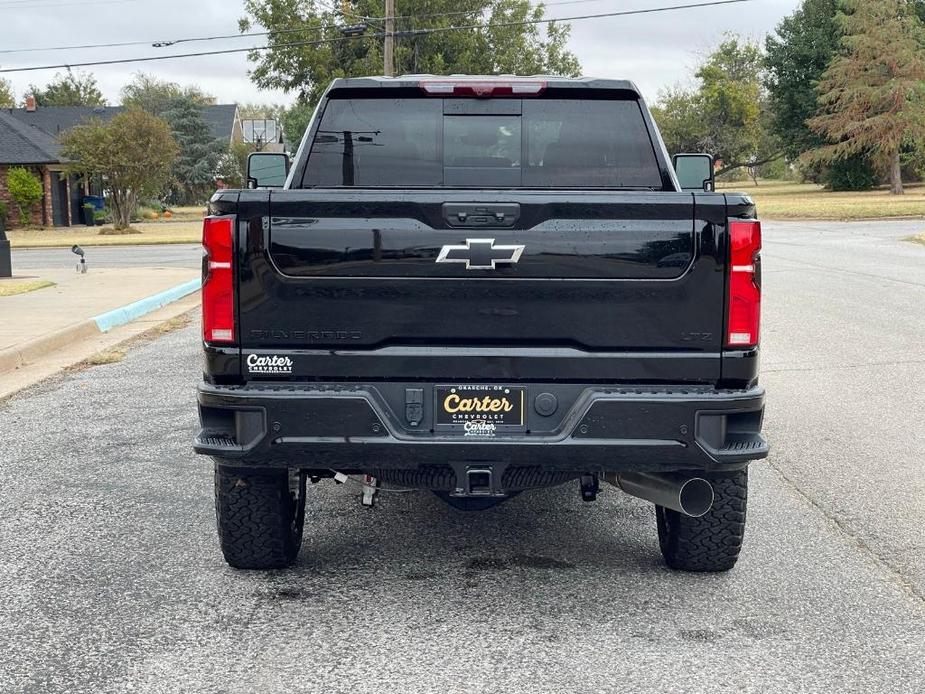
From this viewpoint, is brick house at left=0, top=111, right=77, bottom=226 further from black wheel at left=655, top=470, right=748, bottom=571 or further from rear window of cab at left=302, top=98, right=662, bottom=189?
black wheel at left=655, top=470, right=748, bottom=571

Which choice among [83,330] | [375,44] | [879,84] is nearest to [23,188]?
[375,44]

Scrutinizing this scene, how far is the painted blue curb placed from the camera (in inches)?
542

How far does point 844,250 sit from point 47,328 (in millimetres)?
18749

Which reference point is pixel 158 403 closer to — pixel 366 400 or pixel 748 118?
pixel 366 400

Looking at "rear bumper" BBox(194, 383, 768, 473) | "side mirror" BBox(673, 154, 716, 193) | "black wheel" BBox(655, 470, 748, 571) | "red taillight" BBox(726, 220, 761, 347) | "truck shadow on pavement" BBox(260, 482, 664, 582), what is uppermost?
"side mirror" BBox(673, 154, 716, 193)

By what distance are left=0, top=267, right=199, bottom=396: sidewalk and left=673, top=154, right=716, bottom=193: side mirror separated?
6.65 meters

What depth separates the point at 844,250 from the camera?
84.4 feet

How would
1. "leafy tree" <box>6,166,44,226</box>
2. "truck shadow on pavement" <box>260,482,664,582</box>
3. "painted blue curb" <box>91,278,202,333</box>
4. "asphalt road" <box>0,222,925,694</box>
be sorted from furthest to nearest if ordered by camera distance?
"leafy tree" <box>6,166,44,226</box> → "painted blue curb" <box>91,278,202,333</box> → "truck shadow on pavement" <box>260,482,664,582</box> → "asphalt road" <box>0,222,925,694</box>

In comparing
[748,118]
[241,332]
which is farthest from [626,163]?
[748,118]

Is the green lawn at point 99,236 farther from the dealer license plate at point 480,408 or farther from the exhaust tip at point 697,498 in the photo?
the exhaust tip at point 697,498

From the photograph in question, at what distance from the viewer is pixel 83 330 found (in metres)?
13.0

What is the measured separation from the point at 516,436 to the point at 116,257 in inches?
1034

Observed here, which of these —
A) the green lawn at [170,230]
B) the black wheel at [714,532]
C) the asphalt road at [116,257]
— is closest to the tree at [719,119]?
the green lawn at [170,230]

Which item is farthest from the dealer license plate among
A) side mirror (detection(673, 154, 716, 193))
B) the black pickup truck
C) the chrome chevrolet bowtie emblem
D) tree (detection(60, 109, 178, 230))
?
tree (detection(60, 109, 178, 230))
